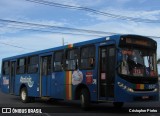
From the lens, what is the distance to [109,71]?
50.8ft

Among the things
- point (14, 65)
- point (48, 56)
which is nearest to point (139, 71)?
point (48, 56)

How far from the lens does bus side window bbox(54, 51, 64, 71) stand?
746 inches

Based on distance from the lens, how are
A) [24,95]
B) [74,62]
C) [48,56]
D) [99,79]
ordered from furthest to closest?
[24,95] → [48,56] → [74,62] → [99,79]

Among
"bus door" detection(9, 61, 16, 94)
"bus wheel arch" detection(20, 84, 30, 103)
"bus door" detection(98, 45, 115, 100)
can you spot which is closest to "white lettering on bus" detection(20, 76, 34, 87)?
"bus wheel arch" detection(20, 84, 30, 103)

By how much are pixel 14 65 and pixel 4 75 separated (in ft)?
5.87

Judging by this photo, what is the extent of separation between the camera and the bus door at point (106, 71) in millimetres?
15336

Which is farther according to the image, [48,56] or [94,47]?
[48,56]

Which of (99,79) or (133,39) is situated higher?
(133,39)

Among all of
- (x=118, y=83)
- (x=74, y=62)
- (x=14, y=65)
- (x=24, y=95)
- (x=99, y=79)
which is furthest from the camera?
(x=14, y=65)

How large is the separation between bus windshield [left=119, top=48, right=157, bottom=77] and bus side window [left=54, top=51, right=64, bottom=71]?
14.9ft

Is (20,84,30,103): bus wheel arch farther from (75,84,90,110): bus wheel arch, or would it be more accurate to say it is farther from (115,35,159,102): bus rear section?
(115,35,159,102): bus rear section

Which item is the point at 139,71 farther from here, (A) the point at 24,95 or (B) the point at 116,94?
(A) the point at 24,95

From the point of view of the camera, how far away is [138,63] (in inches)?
608

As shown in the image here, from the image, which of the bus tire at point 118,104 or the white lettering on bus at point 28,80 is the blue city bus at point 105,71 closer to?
the bus tire at point 118,104
